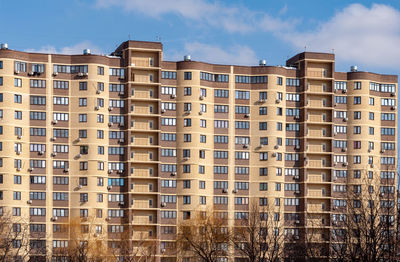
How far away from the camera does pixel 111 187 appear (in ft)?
330

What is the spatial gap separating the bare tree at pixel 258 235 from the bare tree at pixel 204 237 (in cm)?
155

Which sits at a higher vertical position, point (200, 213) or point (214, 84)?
point (214, 84)

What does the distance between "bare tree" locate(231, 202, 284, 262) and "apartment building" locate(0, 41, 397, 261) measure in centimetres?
219

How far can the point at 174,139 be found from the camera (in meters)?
104

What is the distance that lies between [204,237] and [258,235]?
21.9ft

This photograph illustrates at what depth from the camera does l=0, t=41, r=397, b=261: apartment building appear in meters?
98.9

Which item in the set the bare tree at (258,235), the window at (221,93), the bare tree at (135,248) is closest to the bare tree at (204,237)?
the bare tree at (258,235)

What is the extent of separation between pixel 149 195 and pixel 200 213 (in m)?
6.50

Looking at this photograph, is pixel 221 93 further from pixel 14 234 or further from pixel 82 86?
pixel 14 234

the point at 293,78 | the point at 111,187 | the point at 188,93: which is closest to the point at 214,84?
the point at 188,93

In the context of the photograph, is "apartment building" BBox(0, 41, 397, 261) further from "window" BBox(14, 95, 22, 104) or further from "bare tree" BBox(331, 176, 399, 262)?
"bare tree" BBox(331, 176, 399, 262)

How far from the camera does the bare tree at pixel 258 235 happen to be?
308ft

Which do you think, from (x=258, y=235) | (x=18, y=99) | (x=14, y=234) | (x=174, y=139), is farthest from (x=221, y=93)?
(x=14, y=234)

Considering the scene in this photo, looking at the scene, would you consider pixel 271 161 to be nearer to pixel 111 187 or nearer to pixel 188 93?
pixel 188 93
